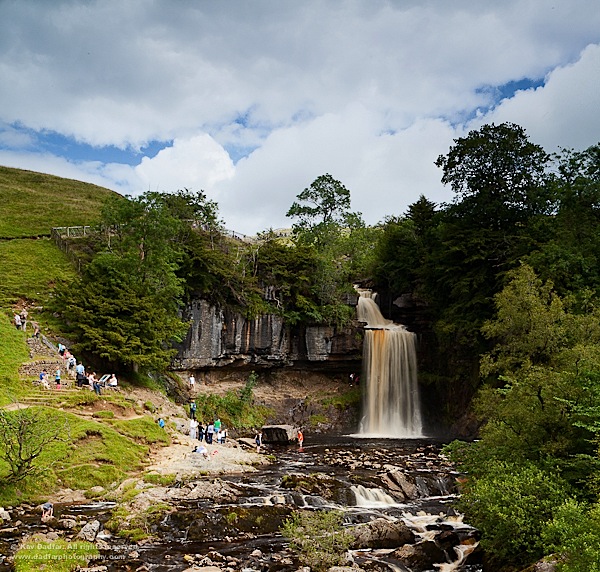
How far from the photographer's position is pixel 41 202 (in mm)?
77062

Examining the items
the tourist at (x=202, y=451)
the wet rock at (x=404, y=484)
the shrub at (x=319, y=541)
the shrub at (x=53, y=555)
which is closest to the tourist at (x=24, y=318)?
the tourist at (x=202, y=451)

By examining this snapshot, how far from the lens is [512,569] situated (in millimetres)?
12742

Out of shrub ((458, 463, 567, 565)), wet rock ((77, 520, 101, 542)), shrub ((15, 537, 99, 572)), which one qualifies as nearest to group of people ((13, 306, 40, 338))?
wet rock ((77, 520, 101, 542))

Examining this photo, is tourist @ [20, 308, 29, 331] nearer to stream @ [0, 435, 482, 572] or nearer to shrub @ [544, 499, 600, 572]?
stream @ [0, 435, 482, 572]

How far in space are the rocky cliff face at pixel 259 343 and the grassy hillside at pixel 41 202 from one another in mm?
15607

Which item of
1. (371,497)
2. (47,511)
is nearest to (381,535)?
(371,497)

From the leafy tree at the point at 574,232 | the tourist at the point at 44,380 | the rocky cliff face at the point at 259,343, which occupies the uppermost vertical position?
the leafy tree at the point at 574,232

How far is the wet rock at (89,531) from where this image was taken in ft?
48.8

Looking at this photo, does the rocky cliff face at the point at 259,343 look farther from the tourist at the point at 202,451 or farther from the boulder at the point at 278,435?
the tourist at the point at 202,451

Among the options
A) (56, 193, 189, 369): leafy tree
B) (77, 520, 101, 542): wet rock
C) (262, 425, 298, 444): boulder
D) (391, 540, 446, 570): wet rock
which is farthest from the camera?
(262, 425, 298, 444): boulder

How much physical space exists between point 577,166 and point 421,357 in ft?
71.6

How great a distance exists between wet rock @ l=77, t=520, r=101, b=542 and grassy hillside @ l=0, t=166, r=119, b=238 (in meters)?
38.0

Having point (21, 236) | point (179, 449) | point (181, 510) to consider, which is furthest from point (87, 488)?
point (21, 236)

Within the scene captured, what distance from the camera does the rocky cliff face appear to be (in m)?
45.1
